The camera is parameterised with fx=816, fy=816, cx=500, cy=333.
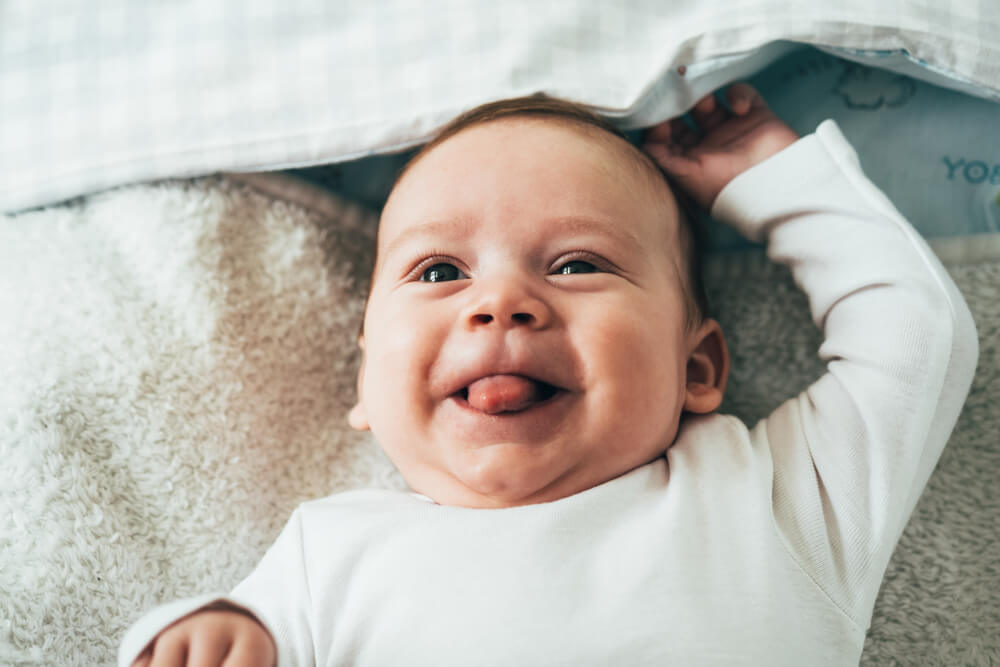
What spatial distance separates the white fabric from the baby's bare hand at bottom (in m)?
0.65

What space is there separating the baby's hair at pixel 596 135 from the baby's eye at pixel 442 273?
0.61 feet

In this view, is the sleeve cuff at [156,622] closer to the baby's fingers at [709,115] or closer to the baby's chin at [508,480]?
the baby's chin at [508,480]

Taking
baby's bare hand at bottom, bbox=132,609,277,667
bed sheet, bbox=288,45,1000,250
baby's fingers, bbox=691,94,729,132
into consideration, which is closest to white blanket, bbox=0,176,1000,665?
bed sheet, bbox=288,45,1000,250

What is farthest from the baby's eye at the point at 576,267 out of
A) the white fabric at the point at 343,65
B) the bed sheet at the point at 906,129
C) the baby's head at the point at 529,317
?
the bed sheet at the point at 906,129

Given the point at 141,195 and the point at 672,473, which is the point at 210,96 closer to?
the point at 141,195

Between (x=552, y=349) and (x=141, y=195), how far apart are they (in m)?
0.68

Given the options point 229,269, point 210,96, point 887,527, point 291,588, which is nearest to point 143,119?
point 210,96

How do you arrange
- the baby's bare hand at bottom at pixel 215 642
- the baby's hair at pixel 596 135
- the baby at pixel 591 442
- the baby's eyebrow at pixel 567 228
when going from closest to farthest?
the baby's bare hand at bottom at pixel 215 642 → the baby at pixel 591 442 → the baby's eyebrow at pixel 567 228 → the baby's hair at pixel 596 135

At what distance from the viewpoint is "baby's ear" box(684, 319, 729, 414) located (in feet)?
3.31

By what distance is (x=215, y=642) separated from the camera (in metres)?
0.70

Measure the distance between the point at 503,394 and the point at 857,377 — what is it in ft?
1.40

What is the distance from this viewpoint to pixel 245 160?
1144 mm

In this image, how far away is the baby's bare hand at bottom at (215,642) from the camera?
0.70 m

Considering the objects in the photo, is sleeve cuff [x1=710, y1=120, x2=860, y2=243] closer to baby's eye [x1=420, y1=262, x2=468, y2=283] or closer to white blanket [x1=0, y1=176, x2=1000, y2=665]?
white blanket [x1=0, y1=176, x2=1000, y2=665]
